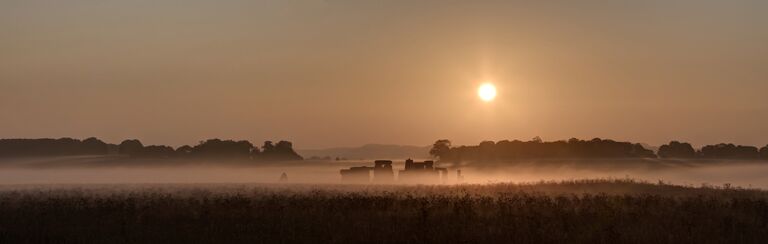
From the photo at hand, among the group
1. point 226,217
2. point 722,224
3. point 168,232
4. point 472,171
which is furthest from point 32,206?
point 472,171

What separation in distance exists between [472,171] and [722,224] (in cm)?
8394

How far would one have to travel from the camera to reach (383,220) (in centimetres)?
2580

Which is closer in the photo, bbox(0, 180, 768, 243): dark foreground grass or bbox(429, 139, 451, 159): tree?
bbox(0, 180, 768, 243): dark foreground grass

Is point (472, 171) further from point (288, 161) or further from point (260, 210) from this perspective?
point (260, 210)

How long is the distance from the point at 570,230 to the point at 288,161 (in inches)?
4553

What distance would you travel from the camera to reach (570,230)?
23469 millimetres

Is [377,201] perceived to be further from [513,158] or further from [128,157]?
[128,157]

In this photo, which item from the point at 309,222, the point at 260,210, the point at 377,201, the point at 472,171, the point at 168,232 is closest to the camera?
the point at 168,232

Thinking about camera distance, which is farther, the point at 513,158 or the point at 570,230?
the point at 513,158

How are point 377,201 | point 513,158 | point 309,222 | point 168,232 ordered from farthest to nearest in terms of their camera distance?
point 513,158 < point 377,201 < point 309,222 < point 168,232

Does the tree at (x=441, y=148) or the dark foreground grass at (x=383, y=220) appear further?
the tree at (x=441, y=148)

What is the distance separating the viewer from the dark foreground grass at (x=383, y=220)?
861 inches

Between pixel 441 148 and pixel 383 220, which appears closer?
pixel 383 220

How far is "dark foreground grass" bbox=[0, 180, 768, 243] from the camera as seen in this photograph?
21.9 meters
